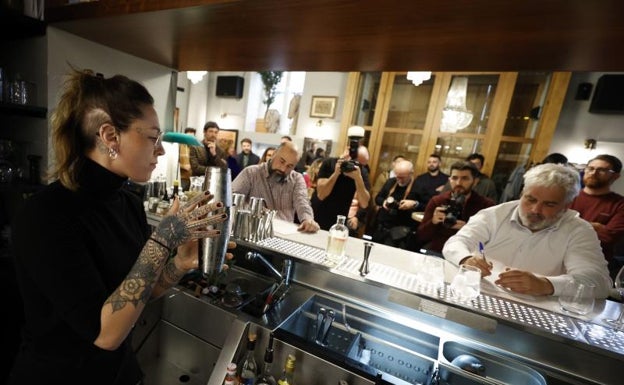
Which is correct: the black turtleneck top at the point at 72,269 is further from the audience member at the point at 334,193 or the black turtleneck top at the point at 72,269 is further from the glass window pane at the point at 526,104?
the glass window pane at the point at 526,104

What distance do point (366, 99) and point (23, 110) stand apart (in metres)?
5.27

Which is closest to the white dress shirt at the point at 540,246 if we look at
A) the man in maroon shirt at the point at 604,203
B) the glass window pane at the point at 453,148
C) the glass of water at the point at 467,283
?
the glass of water at the point at 467,283

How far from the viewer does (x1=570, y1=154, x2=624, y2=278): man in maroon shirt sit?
245 centimetres

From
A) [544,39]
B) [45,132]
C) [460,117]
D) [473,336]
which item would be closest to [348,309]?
[473,336]

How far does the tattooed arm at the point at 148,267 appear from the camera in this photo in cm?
61

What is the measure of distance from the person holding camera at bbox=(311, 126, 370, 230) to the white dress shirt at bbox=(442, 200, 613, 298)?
1.14m

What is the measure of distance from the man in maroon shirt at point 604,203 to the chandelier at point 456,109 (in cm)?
232

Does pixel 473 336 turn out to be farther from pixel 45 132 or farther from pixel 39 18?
pixel 39 18

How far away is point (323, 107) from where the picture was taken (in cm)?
614

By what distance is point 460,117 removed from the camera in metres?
4.70

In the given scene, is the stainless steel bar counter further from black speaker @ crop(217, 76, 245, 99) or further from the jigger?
black speaker @ crop(217, 76, 245, 99)

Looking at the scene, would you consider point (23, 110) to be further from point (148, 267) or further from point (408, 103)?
point (408, 103)

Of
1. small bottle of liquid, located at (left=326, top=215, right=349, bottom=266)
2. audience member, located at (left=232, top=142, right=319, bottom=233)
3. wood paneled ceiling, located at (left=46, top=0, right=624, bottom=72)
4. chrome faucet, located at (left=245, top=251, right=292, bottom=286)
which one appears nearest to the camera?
wood paneled ceiling, located at (left=46, top=0, right=624, bottom=72)

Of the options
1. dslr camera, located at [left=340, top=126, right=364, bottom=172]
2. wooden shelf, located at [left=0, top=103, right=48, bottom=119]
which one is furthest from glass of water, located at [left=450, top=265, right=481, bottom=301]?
wooden shelf, located at [left=0, top=103, right=48, bottom=119]
